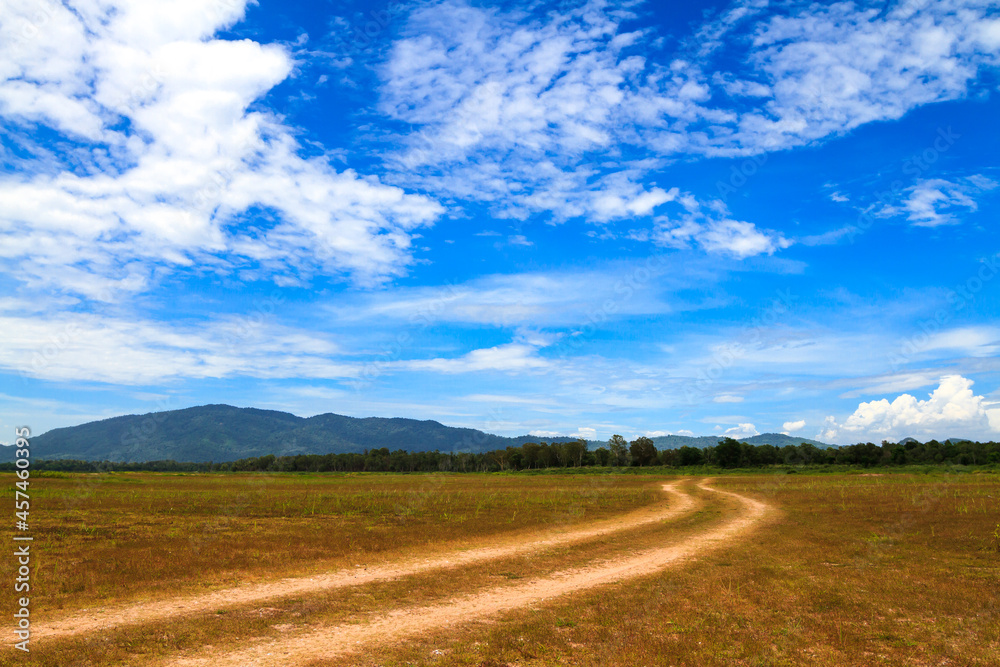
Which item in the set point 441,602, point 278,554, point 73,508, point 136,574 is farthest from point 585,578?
point 73,508

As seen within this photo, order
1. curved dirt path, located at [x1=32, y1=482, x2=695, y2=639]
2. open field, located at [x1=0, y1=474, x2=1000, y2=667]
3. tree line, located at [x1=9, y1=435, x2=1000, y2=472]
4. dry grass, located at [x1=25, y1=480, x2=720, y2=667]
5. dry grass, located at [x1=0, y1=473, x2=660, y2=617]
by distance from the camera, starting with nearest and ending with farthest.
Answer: dry grass, located at [x1=25, y1=480, x2=720, y2=667] → open field, located at [x1=0, y1=474, x2=1000, y2=667] → curved dirt path, located at [x1=32, y1=482, x2=695, y2=639] → dry grass, located at [x1=0, y1=473, x2=660, y2=617] → tree line, located at [x1=9, y1=435, x2=1000, y2=472]

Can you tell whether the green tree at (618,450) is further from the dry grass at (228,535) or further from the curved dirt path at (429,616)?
the curved dirt path at (429,616)

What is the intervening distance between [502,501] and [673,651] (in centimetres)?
3586

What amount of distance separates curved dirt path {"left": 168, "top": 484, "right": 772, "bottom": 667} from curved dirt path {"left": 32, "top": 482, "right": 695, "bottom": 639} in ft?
12.2

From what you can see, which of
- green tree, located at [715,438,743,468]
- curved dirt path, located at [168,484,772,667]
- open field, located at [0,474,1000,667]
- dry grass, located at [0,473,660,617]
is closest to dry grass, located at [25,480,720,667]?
open field, located at [0,474,1000,667]

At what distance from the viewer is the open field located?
10.7 m

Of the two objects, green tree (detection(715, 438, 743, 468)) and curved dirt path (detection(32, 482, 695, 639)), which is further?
green tree (detection(715, 438, 743, 468))

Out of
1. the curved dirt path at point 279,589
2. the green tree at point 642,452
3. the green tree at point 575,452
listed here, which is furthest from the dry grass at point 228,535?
the green tree at point 575,452

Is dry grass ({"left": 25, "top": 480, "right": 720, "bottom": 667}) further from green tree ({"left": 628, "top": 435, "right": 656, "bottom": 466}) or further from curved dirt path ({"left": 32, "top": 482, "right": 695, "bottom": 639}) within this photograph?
green tree ({"left": 628, "top": 435, "right": 656, "bottom": 466})

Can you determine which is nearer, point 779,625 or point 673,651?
point 673,651

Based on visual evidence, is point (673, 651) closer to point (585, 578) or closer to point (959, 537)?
point (585, 578)

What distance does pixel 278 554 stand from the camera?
2106cm

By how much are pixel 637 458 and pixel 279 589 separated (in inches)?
6011

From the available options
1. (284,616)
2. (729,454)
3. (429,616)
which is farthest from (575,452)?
(284,616)
